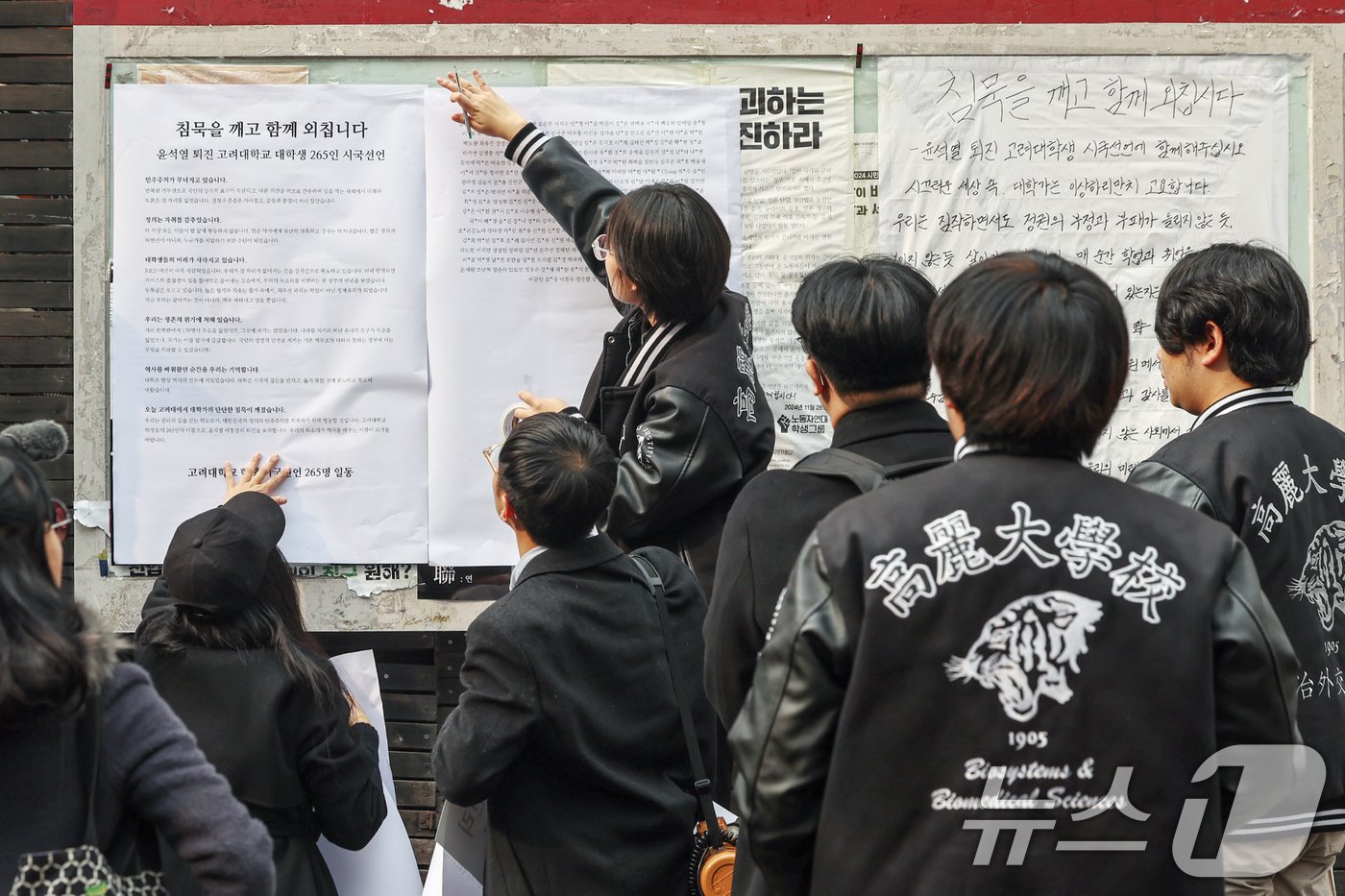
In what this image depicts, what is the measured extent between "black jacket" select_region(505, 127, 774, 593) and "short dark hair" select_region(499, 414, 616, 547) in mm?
307

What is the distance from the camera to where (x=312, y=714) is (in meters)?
2.95

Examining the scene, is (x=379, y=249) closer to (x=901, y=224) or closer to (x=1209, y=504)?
(x=901, y=224)

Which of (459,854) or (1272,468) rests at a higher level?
(1272,468)

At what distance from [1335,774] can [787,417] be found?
1.89 meters

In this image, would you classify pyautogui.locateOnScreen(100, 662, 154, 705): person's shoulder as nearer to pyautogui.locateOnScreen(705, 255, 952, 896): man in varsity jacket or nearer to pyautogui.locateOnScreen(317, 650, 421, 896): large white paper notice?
pyautogui.locateOnScreen(705, 255, 952, 896): man in varsity jacket

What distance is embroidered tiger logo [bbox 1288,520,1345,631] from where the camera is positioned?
2588 mm

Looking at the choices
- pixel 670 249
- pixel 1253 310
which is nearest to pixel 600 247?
pixel 670 249

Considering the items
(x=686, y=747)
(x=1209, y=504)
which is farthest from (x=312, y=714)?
(x=1209, y=504)

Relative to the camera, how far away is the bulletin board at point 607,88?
3906 mm

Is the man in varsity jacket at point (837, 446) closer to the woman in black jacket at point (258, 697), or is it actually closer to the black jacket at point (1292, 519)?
the black jacket at point (1292, 519)

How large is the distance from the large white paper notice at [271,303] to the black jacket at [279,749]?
1.04 m

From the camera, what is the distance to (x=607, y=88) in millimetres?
3906

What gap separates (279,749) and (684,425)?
1.21m

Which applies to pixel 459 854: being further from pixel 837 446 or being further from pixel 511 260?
pixel 511 260
